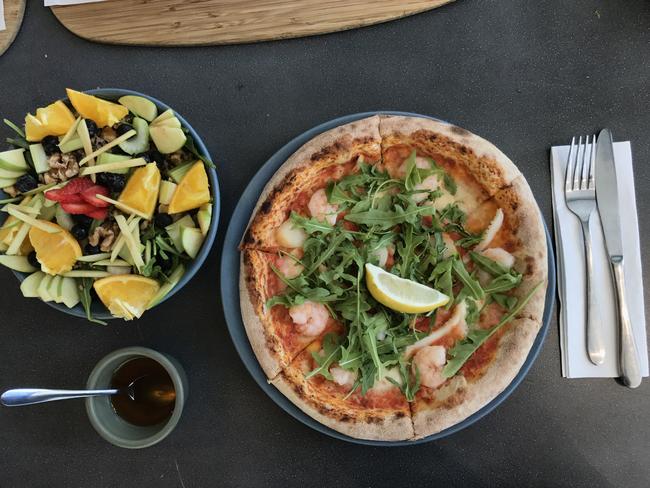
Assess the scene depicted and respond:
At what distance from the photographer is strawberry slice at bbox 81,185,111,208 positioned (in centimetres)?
168

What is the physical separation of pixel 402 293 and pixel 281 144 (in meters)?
0.79

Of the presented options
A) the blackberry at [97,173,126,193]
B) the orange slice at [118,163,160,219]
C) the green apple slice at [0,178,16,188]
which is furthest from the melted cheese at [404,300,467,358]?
the green apple slice at [0,178,16,188]

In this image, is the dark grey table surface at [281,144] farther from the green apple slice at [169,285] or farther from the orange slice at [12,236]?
the orange slice at [12,236]

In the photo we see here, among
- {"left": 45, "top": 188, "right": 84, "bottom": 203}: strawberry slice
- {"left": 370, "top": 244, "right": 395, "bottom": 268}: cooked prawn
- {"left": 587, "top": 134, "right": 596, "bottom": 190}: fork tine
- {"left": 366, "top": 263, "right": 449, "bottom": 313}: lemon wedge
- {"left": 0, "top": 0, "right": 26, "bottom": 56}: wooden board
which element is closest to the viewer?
{"left": 45, "top": 188, "right": 84, "bottom": 203}: strawberry slice

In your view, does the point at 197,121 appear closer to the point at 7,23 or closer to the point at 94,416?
the point at 7,23

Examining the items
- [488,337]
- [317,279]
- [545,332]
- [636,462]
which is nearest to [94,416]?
[317,279]

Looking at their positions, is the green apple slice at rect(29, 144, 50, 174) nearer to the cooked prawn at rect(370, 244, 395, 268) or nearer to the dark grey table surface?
the dark grey table surface

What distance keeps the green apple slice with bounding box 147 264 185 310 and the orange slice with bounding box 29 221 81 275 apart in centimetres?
28

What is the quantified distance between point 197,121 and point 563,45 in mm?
1507

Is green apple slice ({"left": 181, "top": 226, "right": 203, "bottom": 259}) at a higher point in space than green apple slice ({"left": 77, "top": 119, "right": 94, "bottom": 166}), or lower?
lower

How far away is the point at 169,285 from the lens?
1760mm

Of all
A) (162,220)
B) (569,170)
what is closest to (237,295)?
(162,220)

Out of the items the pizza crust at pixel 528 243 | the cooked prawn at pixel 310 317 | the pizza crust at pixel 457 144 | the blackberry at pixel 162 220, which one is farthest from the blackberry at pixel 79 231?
the pizza crust at pixel 528 243

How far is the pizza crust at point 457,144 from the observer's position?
6.05ft
